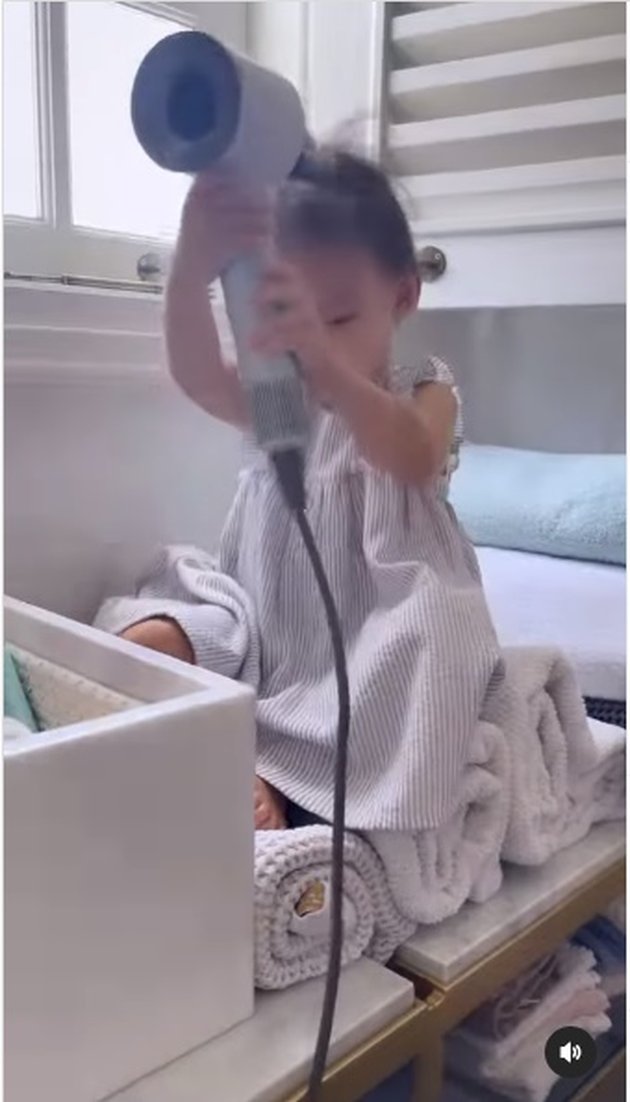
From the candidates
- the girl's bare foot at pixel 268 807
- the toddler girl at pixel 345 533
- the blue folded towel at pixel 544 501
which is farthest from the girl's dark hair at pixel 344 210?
the girl's bare foot at pixel 268 807

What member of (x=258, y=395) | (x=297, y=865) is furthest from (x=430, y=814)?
(x=258, y=395)

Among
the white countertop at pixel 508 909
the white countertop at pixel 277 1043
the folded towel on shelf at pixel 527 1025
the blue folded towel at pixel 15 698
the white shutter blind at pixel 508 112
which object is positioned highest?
the white shutter blind at pixel 508 112

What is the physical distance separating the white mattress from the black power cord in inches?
3.7

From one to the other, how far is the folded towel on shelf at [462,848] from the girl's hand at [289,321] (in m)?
0.19

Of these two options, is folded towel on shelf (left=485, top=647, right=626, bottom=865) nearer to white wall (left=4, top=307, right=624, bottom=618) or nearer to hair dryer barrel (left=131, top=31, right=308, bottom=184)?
white wall (left=4, top=307, right=624, bottom=618)

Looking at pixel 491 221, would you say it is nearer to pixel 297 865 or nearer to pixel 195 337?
pixel 195 337

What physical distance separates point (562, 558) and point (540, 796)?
18 cm

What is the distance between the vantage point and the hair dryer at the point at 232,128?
0.30 m

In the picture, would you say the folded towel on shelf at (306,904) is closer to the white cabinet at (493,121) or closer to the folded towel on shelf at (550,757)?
the folded towel on shelf at (550,757)

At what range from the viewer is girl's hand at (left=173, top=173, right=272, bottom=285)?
1.04 ft

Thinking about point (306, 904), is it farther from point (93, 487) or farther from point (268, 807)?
point (93, 487)

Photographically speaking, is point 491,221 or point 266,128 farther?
point 491,221

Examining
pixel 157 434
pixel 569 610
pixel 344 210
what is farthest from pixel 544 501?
pixel 344 210

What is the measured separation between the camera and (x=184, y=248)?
336 millimetres
